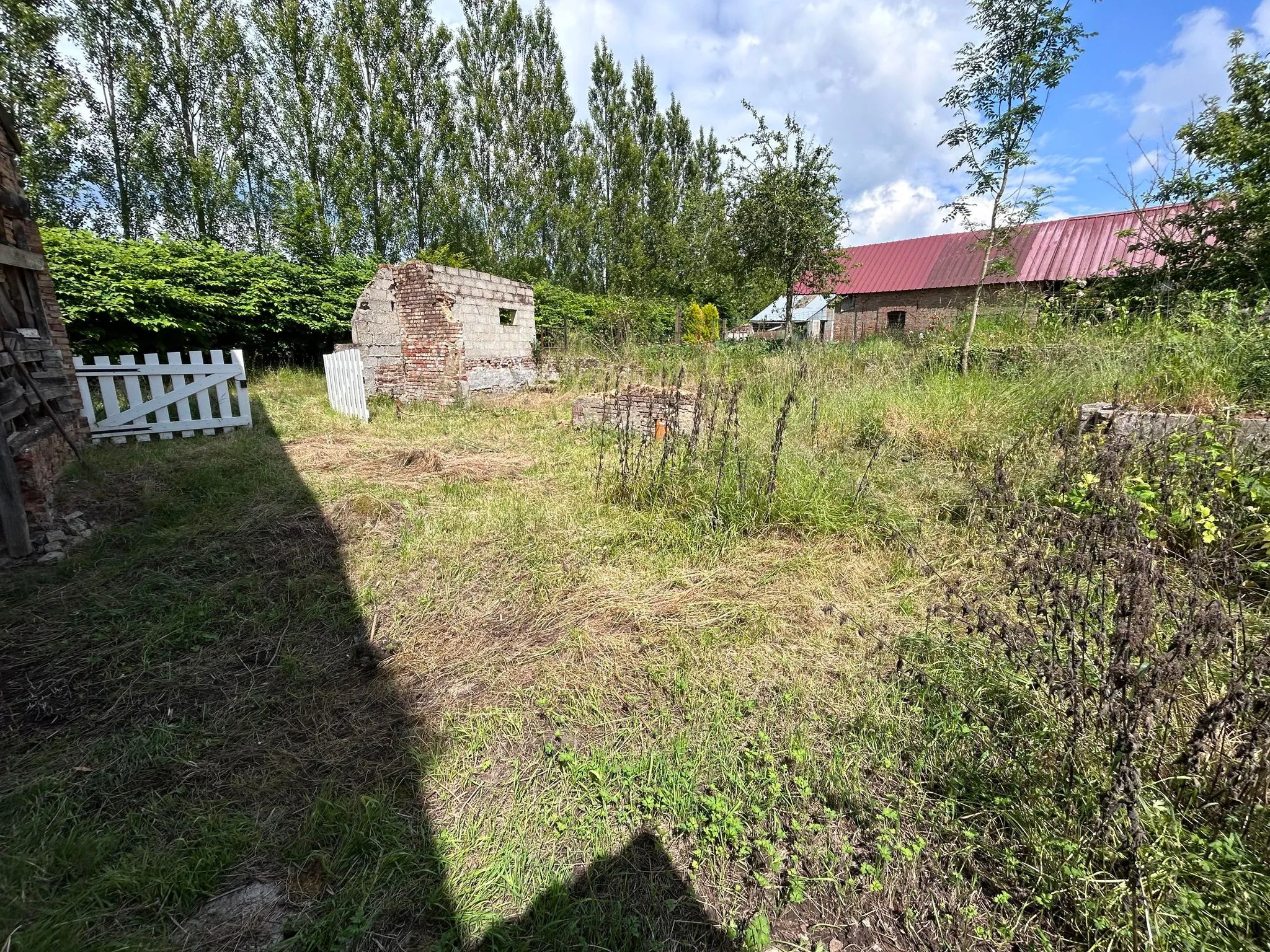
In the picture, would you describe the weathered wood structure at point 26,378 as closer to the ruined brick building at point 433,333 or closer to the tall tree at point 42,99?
the ruined brick building at point 433,333

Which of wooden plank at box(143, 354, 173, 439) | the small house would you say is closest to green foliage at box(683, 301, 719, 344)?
the small house

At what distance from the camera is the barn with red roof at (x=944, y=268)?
690 inches

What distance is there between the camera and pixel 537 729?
2086 mm

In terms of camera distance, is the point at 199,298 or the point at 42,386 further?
the point at 199,298

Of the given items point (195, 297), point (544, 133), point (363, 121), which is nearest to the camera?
point (195, 297)

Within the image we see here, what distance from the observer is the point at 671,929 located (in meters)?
1.40

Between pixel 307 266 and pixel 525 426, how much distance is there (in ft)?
26.0

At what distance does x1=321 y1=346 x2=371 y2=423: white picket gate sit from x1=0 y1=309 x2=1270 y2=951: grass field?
350 centimetres

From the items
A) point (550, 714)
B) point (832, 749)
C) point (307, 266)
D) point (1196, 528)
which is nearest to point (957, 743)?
point (832, 749)

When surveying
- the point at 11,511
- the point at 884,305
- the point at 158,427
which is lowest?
the point at 11,511

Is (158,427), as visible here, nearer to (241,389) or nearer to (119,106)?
(241,389)

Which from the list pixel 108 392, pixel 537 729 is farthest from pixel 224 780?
pixel 108 392

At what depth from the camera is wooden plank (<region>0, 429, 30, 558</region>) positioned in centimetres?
319

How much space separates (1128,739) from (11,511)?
5.56 m
